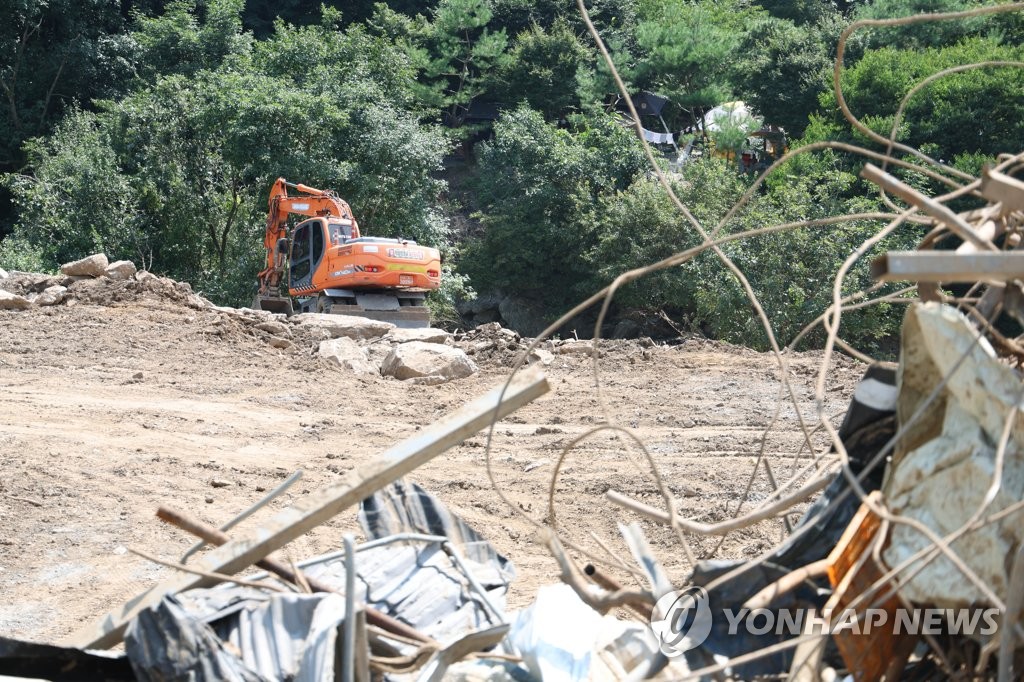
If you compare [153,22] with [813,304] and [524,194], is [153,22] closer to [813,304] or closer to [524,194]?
[524,194]

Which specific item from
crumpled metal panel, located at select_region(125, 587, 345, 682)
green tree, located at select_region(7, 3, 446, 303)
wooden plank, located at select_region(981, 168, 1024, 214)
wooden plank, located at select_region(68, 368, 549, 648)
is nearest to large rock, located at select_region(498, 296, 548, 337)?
green tree, located at select_region(7, 3, 446, 303)

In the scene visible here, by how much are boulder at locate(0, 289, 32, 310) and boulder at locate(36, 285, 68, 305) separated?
0.23 m

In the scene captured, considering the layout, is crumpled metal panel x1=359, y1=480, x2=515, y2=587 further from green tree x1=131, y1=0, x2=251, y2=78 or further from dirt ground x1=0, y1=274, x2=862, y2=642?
green tree x1=131, y1=0, x2=251, y2=78

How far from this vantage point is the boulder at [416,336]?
13969 mm

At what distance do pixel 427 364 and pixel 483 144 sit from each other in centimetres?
2066

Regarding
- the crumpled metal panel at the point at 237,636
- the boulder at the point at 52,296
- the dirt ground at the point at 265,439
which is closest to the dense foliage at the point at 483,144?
the dirt ground at the point at 265,439

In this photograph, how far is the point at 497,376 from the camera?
40.6 ft

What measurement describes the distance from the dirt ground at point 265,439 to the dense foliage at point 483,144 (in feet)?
21.1

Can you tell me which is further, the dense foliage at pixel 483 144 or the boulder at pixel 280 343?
the dense foliage at pixel 483 144

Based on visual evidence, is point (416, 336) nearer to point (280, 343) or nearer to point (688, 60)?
point (280, 343)

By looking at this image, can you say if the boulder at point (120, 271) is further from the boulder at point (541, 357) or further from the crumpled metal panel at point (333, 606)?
the crumpled metal panel at point (333, 606)

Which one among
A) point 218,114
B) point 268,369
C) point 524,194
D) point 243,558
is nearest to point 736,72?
point 524,194

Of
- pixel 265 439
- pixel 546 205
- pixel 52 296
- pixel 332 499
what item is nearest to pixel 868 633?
pixel 332 499

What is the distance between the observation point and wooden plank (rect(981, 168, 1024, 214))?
8.41 ft
